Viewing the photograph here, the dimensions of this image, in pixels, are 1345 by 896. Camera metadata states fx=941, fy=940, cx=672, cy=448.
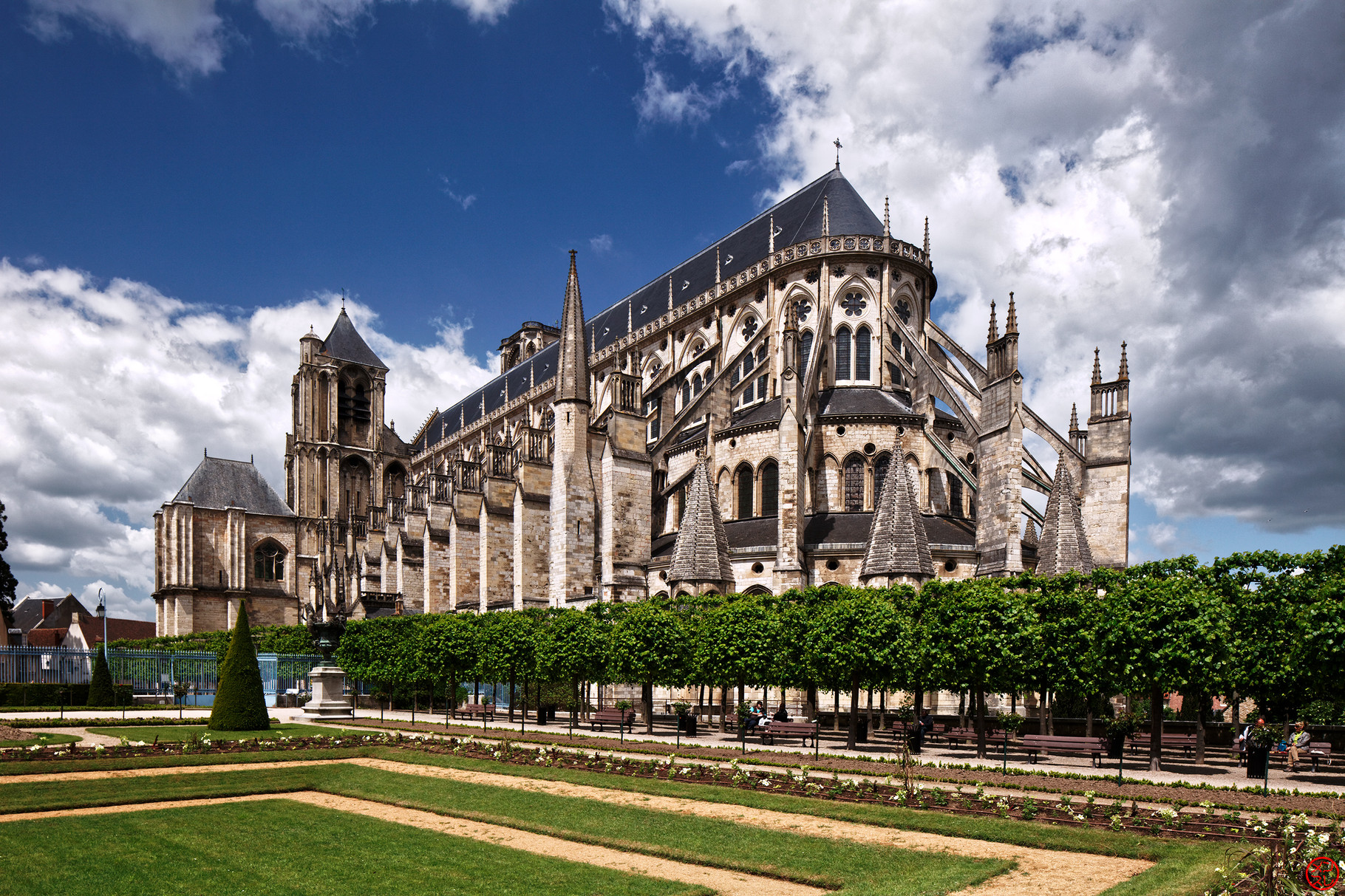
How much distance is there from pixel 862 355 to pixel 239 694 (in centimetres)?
2657

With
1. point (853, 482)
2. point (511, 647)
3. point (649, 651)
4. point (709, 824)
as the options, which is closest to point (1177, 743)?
point (649, 651)

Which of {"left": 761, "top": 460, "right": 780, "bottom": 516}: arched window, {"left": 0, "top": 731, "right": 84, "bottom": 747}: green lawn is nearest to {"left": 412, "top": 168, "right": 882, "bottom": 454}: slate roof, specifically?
{"left": 761, "top": 460, "right": 780, "bottom": 516}: arched window

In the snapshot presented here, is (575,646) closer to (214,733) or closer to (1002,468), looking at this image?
(214,733)

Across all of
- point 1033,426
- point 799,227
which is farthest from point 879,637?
point 799,227

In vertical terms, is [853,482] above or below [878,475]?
below

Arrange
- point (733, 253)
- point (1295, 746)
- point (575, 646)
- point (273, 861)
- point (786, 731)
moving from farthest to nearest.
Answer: point (733, 253) → point (575, 646) → point (786, 731) → point (1295, 746) → point (273, 861)

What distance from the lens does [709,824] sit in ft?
38.5

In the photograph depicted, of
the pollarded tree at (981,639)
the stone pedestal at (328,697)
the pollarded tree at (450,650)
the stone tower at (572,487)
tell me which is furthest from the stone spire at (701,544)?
the stone pedestal at (328,697)

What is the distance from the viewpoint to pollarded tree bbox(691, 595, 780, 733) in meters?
24.3

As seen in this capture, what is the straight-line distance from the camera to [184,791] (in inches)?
547

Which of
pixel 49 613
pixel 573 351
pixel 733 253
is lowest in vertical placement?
pixel 49 613

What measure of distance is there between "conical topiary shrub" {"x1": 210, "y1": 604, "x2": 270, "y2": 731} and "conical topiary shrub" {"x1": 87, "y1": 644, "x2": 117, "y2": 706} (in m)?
13.0

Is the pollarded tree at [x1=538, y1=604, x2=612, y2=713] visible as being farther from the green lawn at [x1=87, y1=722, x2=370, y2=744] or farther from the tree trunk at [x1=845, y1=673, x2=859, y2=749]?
the tree trunk at [x1=845, y1=673, x2=859, y2=749]

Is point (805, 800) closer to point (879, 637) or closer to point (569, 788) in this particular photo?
point (569, 788)
